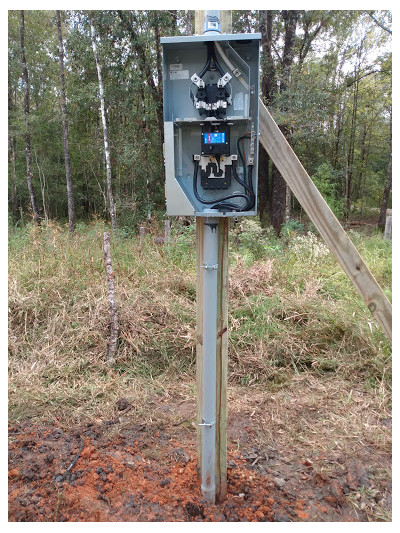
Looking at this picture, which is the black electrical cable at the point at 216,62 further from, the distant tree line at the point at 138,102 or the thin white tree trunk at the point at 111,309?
the distant tree line at the point at 138,102

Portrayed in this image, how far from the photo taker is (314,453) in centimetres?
222

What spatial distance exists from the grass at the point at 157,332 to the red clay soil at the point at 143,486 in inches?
15.1

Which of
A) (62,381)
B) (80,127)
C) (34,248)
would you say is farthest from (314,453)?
(80,127)

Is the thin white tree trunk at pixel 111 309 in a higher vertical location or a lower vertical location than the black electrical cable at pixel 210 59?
lower

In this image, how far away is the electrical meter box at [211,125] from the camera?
1542mm

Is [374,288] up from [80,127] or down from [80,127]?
down

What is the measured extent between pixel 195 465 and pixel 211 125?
1878 mm

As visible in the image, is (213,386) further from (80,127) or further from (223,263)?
(80,127)

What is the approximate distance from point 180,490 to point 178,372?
1.26m

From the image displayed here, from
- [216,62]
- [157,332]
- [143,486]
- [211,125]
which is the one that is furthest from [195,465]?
[216,62]

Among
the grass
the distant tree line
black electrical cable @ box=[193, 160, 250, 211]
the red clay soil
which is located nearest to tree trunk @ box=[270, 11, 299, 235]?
the distant tree line

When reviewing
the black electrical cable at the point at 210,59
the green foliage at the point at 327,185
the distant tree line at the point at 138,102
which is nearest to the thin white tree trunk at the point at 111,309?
the black electrical cable at the point at 210,59

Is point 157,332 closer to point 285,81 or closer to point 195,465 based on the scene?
point 195,465

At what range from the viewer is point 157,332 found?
3.37 meters
